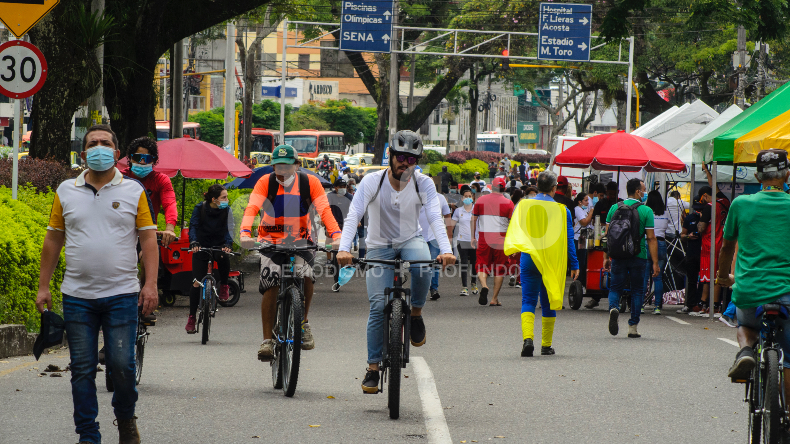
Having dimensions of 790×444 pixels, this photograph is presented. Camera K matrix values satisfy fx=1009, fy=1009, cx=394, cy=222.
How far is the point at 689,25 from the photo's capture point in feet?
52.6

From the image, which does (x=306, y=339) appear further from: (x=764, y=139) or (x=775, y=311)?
(x=764, y=139)

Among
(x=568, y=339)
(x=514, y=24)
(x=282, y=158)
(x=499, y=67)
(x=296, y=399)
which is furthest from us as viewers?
(x=499, y=67)

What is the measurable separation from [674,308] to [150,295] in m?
12.4

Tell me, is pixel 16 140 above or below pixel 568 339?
above

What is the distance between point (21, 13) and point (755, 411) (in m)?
8.34

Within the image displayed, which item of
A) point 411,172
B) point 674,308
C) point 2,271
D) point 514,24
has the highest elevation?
point 514,24

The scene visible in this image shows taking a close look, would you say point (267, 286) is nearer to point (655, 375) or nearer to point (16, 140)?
point (655, 375)

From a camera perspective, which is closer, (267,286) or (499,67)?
(267,286)

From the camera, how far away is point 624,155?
58.0ft

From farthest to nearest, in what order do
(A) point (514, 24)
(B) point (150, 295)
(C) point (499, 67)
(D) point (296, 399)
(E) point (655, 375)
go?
(C) point (499, 67) < (A) point (514, 24) < (E) point (655, 375) < (D) point (296, 399) < (B) point (150, 295)

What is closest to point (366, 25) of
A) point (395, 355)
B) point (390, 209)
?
point (390, 209)

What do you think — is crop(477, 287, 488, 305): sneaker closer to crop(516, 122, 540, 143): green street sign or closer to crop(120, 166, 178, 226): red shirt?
crop(120, 166, 178, 226): red shirt

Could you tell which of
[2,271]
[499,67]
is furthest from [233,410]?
[499,67]

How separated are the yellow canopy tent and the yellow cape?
3223 mm
